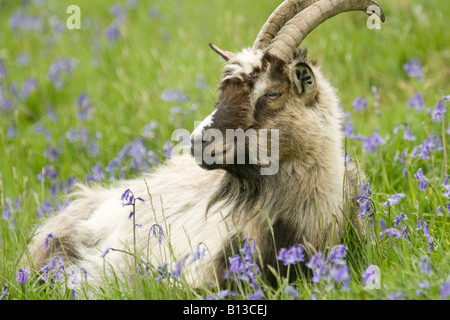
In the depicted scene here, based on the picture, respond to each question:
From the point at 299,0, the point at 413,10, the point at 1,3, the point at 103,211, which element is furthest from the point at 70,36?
the point at 299,0

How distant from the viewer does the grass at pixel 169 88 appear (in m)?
5.36

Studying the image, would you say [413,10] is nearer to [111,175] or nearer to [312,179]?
[111,175]

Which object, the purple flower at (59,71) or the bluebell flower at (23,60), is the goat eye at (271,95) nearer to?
the purple flower at (59,71)

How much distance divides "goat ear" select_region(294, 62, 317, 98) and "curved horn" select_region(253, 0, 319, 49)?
0.39 metres

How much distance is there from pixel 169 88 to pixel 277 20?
3.46 meters

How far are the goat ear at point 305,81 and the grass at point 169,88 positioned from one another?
930mm

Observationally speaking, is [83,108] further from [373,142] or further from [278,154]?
[278,154]

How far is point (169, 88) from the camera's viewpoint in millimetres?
7586

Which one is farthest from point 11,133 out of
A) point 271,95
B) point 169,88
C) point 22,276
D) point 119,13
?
point 271,95

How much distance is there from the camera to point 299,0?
14.1ft

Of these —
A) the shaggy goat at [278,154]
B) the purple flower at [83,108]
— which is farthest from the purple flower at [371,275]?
the purple flower at [83,108]

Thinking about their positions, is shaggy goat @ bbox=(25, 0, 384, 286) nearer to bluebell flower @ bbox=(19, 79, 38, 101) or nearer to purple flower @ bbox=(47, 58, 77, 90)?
purple flower @ bbox=(47, 58, 77, 90)

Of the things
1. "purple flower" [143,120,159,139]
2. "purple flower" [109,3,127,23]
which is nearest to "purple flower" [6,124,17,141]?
"purple flower" [143,120,159,139]

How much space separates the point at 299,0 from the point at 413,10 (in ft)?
15.7
